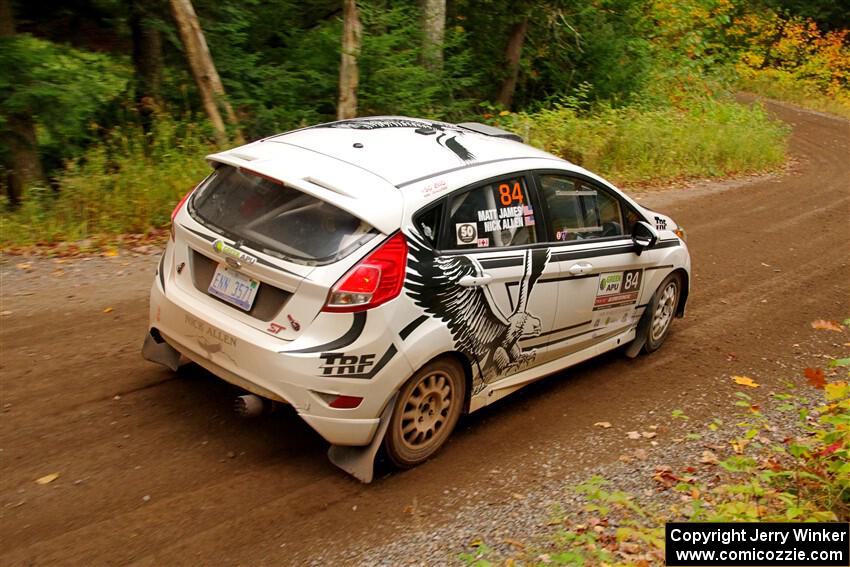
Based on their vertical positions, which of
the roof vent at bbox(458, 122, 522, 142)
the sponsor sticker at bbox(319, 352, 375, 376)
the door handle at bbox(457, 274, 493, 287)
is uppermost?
the roof vent at bbox(458, 122, 522, 142)

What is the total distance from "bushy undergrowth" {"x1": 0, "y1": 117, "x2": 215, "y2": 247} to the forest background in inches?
0.8

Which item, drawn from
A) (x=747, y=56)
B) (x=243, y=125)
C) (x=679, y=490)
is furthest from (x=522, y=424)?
(x=747, y=56)

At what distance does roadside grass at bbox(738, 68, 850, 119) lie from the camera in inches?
1206

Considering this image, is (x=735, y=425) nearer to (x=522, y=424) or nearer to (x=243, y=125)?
(x=522, y=424)

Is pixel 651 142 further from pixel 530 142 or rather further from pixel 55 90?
pixel 55 90

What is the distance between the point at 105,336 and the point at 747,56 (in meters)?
36.3

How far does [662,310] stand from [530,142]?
25.0ft

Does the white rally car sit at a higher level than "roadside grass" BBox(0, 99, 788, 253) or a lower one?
higher

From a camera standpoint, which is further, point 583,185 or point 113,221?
point 113,221

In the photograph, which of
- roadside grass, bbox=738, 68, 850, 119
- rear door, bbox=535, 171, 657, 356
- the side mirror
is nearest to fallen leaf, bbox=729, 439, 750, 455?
rear door, bbox=535, 171, 657, 356

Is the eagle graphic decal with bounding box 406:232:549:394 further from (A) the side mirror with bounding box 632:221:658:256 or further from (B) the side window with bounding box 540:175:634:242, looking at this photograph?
(A) the side mirror with bounding box 632:221:658:256

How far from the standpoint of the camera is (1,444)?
A: 491cm

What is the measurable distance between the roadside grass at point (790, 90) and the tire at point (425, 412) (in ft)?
94.5

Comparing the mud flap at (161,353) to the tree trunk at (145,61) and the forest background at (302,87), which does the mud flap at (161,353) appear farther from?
the tree trunk at (145,61)
